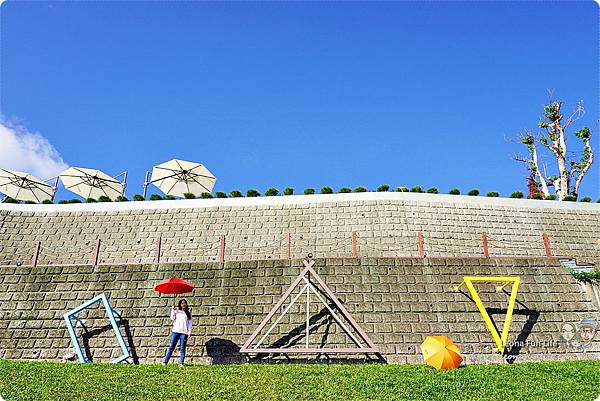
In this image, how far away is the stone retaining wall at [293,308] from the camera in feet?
Result: 32.3

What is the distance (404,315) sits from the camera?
1030cm

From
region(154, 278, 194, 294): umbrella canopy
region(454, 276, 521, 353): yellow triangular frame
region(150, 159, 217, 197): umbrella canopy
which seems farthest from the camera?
region(150, 159, 217, 197): umbrella canopy

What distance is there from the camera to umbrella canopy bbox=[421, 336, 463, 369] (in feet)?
25.4

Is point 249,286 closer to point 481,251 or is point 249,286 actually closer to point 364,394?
point 364,394

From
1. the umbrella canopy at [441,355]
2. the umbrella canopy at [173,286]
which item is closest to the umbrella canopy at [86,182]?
the umbrella canopy at [173,286]

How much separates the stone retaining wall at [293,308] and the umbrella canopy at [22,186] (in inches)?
574

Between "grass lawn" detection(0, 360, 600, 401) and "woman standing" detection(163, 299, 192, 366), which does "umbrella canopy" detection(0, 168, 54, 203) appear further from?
"woman standing" detection(163, 299, 192, 366)

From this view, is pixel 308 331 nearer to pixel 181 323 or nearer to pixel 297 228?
pixel 181 323

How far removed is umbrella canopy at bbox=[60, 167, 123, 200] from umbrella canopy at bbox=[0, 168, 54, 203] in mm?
1829

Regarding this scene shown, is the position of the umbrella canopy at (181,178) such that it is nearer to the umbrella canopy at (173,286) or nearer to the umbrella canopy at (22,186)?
the umbrella canopy at (22,186)

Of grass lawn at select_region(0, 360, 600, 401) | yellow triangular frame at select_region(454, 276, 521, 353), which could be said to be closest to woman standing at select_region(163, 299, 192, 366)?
grass lawn at select_region(0, 360, 600, 401)

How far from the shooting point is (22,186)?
24.7 meters

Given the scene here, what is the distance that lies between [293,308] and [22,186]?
21.5 m

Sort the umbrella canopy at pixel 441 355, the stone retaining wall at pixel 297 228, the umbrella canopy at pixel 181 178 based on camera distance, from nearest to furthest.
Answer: the umbrella canopy at pixel 441 355 < the stone retaining wall at pixel 297 228 < the umbrella canopy at pixel 181 178
